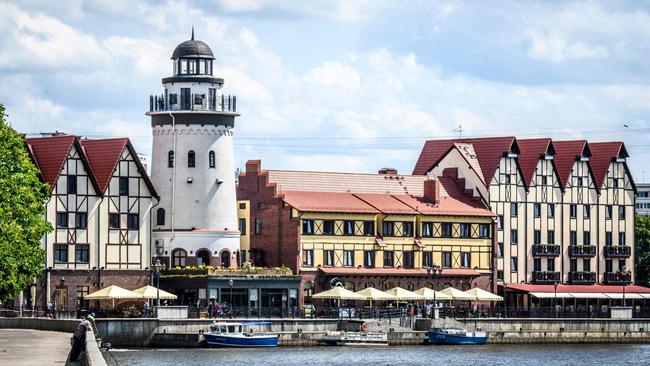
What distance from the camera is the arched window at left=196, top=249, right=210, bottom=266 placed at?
123562 mm

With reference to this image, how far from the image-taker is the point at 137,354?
9862cm

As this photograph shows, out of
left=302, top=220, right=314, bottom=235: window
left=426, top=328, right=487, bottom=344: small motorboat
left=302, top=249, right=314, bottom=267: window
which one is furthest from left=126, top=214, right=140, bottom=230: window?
left=426, top=328, right=487, bottom=344: small motorboat

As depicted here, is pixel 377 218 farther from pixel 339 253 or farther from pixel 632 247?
pixel 632 247

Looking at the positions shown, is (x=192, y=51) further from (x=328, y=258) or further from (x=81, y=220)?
(x=328, y=258)

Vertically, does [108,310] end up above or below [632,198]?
below

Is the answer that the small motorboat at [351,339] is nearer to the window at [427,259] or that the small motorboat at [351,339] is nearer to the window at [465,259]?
the window at [427,259]

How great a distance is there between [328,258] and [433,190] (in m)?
12.4

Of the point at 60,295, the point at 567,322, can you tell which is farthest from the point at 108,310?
the point at 567,322

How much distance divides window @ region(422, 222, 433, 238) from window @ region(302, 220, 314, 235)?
438 inches

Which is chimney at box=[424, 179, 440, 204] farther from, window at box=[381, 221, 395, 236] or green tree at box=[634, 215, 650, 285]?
green tree at box=[634, 215, 650, 285]

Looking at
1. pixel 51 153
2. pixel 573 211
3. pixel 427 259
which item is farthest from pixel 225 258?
pixel 573 211

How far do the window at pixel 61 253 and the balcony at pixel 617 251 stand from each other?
53.2 m

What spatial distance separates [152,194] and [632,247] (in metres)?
50.5

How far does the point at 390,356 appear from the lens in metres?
103
